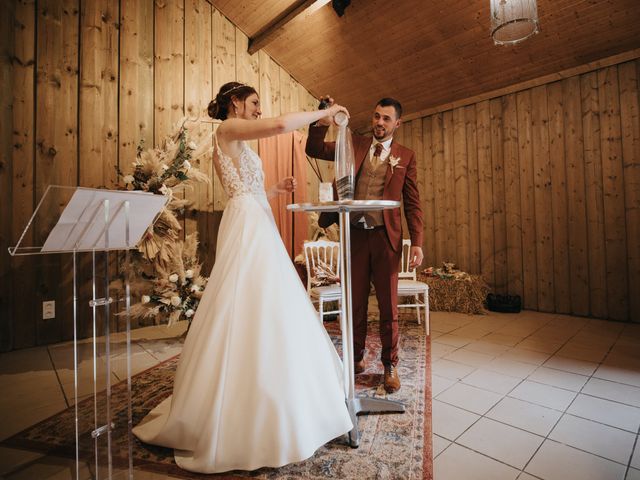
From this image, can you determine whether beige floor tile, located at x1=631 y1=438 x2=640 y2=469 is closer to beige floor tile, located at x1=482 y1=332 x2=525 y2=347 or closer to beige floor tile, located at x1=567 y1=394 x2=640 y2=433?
beige floor tile, located at x1=567 y1=394 x2=640 y2=433

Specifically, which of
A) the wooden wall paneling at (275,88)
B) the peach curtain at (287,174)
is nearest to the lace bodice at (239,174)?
the peach curtain at (287,174)

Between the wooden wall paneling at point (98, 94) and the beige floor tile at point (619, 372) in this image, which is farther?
the wooden wall paneling at point (98, 94)

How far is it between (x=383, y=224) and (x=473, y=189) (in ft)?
10.5

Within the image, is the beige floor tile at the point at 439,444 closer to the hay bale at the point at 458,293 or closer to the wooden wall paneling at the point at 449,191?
the hay bale at the point at 458,293

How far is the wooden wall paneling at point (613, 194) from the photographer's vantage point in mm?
3482

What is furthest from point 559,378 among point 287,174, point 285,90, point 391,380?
point 285,90

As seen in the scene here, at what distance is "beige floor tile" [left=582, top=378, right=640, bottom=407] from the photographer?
1824mm

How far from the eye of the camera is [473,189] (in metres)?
4.59

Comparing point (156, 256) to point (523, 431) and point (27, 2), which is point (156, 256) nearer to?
point (27, 2)

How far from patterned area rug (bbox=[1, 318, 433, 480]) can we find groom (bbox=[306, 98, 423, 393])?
0.87 ft

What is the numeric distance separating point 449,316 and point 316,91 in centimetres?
369

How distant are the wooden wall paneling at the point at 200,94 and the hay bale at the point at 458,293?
2710mm

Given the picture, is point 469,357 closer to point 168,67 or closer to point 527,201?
point 527,201

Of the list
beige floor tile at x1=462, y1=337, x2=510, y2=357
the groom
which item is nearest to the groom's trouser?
the groom
